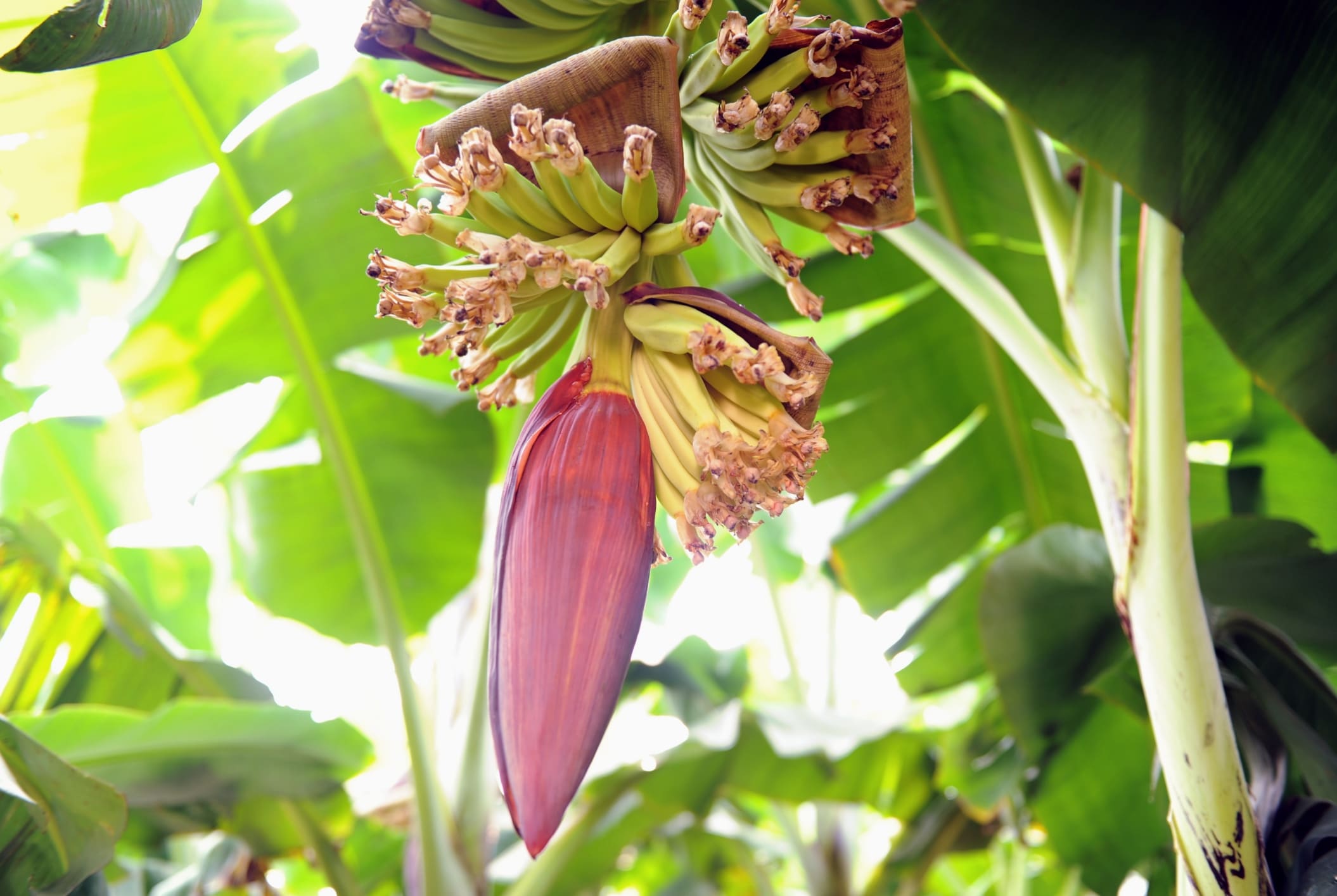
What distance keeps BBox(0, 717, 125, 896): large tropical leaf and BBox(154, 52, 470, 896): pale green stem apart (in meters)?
0.55

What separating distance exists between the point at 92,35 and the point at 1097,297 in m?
0.80

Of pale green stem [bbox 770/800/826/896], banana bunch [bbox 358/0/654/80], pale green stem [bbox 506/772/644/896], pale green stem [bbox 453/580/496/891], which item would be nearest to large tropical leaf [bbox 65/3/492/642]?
pale green stem [bbox 453/580/496/891]

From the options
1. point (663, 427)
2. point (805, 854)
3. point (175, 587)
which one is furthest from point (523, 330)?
point (805, 854)

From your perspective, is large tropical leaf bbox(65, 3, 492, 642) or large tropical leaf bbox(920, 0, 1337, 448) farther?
large tropical leaf bbox(65, 3, 492, 642)

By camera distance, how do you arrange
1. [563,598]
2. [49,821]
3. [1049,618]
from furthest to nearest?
[1049,618] → [49,821] → [563,598]

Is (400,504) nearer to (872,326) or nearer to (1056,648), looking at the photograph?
(872,326)

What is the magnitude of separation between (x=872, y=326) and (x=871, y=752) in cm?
75

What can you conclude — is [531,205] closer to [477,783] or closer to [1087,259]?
[1087,259]

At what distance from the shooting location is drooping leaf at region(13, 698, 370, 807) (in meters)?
1.05

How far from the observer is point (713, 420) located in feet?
1.55

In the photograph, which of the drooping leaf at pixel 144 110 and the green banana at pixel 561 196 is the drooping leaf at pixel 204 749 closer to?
the drooping leaf at pixel 144 110

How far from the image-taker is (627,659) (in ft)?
1.30

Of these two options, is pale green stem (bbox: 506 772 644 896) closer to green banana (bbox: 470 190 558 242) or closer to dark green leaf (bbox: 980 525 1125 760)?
dark green leaf (bbox: 980 525 1125 760)

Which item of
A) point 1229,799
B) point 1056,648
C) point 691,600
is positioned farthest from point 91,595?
point 1229,799
